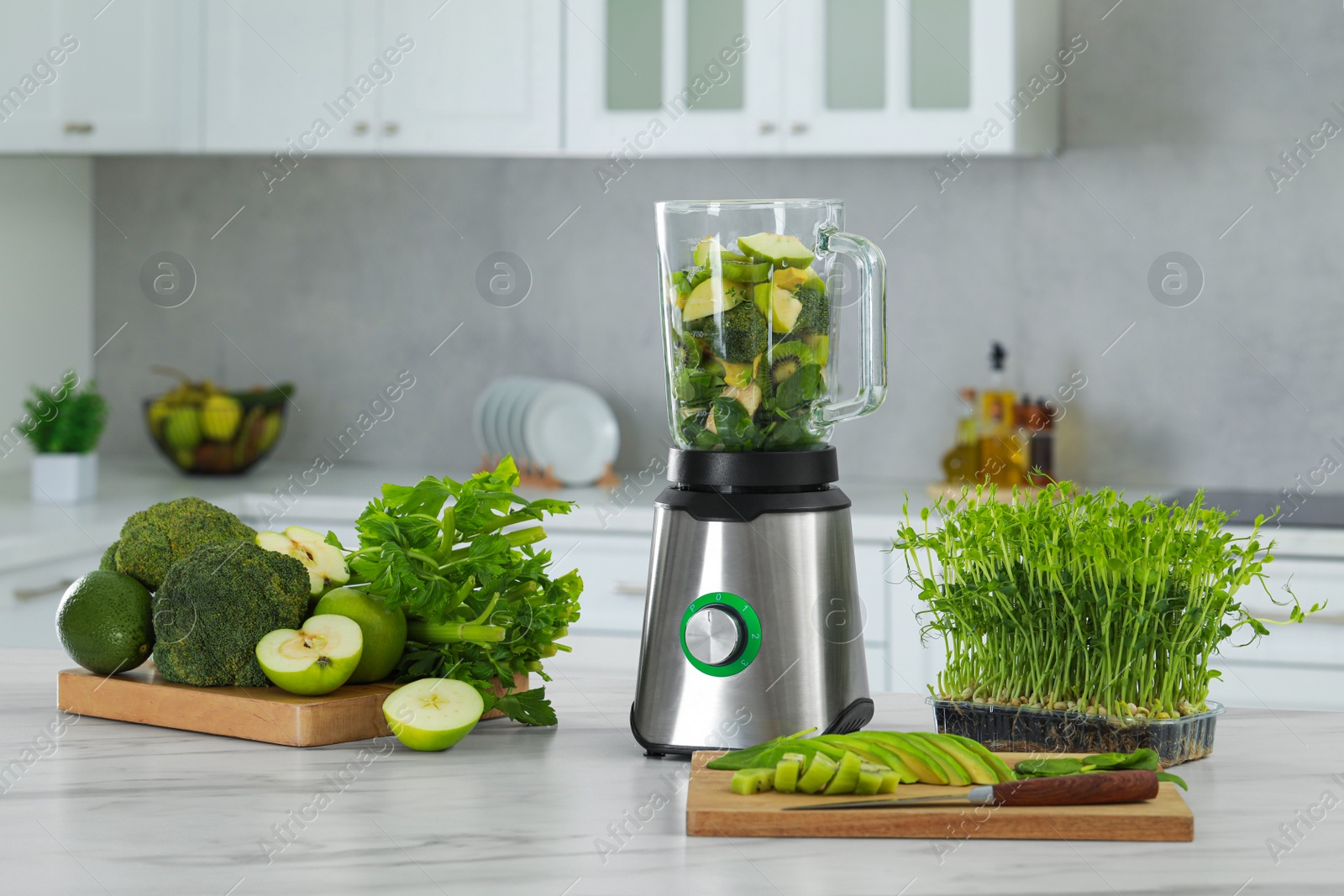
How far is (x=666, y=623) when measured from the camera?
1016 millimetres

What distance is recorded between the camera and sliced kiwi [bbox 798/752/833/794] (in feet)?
2.82

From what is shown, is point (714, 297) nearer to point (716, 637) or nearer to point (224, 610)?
point (716, 637)

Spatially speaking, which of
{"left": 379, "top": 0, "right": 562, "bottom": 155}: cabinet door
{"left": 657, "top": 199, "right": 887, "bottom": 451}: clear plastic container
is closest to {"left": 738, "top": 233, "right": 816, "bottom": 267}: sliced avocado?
{"left": 657, "top": 199, "right": 887, "bottom": 451}: clear plastic container

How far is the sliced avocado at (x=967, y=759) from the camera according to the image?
87cm

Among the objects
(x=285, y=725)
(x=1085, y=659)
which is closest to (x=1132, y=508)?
(x=1085, y=659)

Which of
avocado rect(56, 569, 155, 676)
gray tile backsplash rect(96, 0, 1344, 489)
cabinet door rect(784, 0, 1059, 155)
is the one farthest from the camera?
gray tile backsplash rect(96, 0, 1344, 489)

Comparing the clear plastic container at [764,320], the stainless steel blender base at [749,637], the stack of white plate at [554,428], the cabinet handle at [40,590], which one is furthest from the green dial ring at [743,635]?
the stack of white plate at [554,428]

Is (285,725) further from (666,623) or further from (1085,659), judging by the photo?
(1085,659)

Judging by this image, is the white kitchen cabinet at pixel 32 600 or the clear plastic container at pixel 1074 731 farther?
the white kitchen cabinet at pixel 32 600

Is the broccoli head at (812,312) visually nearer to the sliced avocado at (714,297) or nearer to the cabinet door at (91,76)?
the sliced avocado at (714,297)

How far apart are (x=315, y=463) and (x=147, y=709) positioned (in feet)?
7.25

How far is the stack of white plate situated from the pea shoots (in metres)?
1.90

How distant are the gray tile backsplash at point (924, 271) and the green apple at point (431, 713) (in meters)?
2.06

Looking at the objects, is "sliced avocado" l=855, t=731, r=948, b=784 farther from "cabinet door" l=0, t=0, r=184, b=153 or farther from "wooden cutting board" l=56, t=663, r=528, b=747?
"cabinet door" l=0, t=0, r=184, b=153
